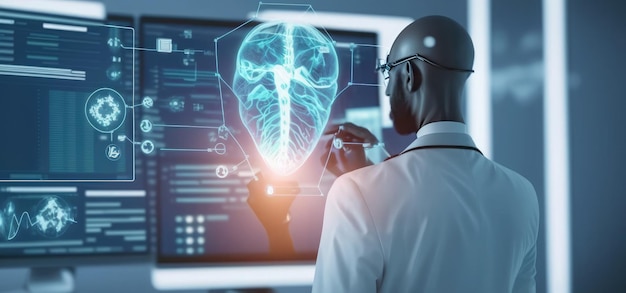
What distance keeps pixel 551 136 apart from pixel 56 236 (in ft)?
5.49

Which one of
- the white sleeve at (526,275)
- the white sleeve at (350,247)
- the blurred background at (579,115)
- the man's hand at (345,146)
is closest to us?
the white sleeve at (350,247)

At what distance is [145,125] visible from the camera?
1362 millimetres

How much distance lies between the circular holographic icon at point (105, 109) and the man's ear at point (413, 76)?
0.74 metres

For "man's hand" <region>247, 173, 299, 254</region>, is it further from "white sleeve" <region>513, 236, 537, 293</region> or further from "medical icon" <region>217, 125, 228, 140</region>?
"white sleeve" <region>513, 236, 537, 293</region>

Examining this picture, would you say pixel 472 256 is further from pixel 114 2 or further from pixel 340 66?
pixel 114 2

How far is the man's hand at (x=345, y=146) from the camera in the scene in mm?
1515

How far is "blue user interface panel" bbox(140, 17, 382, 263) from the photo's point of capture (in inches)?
53.3

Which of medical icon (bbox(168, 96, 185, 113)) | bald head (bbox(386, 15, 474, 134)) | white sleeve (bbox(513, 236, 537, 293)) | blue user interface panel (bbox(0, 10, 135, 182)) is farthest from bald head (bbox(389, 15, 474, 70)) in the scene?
blue user interface panel (bbox(0, 10, 135, 182))

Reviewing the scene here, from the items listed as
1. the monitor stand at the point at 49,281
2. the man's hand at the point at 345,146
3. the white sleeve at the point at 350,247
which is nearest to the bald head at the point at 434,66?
the white sleeve at the point at 350,247

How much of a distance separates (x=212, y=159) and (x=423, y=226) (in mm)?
645

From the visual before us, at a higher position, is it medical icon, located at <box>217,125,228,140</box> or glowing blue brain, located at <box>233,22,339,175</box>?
glowing blue brain, located at <box>233,22,339,175</box>

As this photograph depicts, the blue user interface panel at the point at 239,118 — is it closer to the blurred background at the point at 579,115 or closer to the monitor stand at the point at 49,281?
the monitor stand at the point at 49,281

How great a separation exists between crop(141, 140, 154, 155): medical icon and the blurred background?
41.0 inches

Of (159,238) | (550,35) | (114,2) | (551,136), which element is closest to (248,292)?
(159,238)
